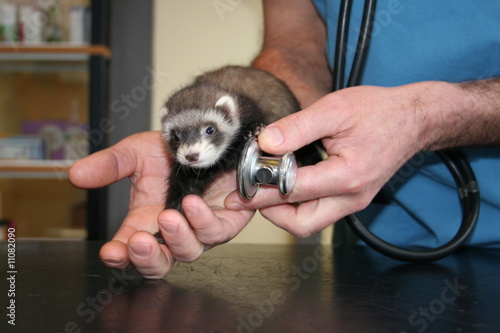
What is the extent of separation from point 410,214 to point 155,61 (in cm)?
237

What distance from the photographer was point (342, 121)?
3.08 ft

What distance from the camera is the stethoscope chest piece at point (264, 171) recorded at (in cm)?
86

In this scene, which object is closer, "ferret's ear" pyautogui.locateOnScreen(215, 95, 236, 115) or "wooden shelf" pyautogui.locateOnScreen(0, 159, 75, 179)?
"ferret's ear" pyautogui.locateOnScreen(215, 95, 236, 115)

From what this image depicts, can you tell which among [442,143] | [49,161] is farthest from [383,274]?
[49,161]

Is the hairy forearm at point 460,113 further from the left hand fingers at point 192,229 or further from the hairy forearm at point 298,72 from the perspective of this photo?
the hairy forearm at point 298,72

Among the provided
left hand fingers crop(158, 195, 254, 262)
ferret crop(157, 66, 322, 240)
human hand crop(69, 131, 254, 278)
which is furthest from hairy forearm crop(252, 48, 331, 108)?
left hand fingers crop(158, 195, 254, 262)

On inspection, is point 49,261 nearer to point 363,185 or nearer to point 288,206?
point 288,206

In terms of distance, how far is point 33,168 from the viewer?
2965 mm

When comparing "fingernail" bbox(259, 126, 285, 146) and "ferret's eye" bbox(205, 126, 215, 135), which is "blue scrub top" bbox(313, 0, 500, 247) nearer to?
"ferret's eye" bbox(205, 126, 215, 135)

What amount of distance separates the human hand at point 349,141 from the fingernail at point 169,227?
0.17m

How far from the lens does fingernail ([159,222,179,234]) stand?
940 mm

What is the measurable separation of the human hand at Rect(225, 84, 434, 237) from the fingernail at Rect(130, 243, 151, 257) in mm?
225

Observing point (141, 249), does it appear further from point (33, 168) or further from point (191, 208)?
point (33, 168)

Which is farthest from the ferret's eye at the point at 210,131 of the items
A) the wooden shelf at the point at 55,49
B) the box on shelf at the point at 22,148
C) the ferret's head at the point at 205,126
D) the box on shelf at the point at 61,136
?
the box on shelf at the point at 22,148
